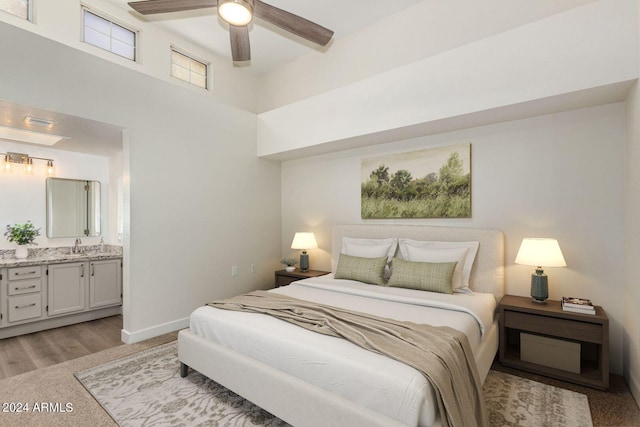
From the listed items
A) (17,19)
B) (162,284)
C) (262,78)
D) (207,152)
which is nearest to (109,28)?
(17,19)

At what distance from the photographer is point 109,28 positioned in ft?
11.5

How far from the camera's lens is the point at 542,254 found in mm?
2568

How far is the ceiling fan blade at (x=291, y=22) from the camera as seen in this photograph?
2.28 meters

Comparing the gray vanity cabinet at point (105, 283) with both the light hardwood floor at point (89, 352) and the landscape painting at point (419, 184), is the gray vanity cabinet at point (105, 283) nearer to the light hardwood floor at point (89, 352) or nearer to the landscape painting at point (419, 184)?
the light hardwood floor at point (89, 352)

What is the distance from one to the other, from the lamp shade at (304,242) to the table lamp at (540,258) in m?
2.43

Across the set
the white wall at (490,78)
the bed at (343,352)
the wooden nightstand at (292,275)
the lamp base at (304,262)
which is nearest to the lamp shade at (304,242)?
the lamp base at (304,262)

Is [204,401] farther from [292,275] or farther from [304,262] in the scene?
[304,262]

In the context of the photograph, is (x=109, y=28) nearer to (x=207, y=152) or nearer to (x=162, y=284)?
(x=207, y=152)

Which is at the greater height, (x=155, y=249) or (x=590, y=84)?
(x=590, y=84)

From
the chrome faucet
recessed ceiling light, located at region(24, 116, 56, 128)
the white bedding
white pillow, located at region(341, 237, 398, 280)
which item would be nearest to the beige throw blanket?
the white bedding

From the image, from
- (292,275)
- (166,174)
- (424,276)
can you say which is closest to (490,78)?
(424,276)

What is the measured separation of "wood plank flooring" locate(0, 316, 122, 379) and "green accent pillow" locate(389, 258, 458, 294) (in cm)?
301

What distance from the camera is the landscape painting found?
3.35m

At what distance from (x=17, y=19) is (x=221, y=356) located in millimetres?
3623
